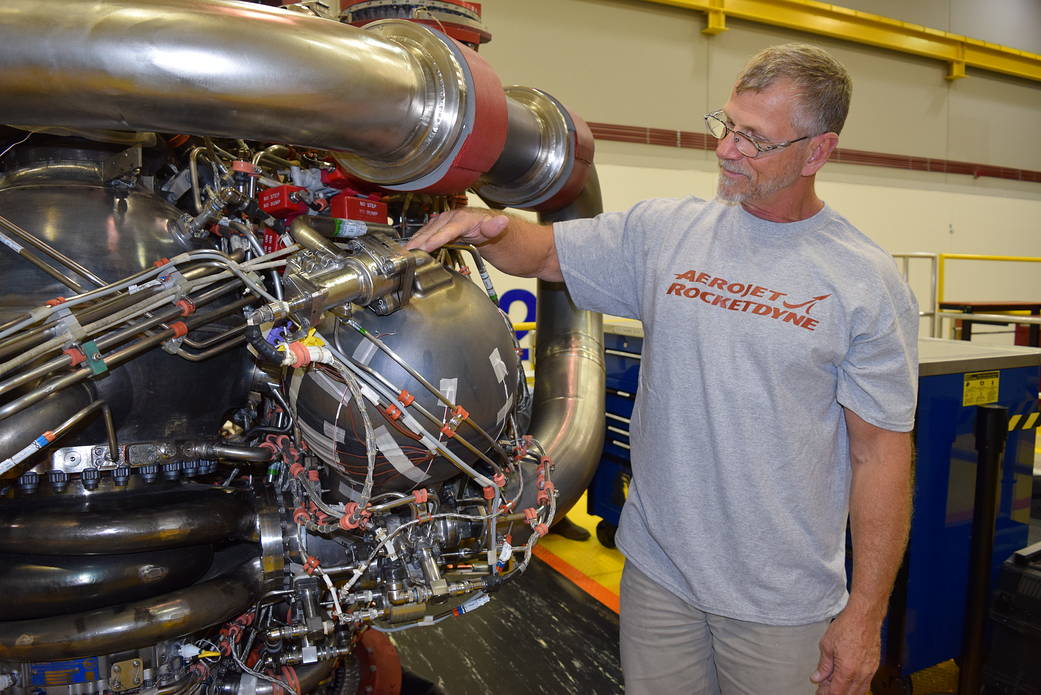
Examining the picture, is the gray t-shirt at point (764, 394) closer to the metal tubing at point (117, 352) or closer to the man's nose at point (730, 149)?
the man's nose at point (730, 149)

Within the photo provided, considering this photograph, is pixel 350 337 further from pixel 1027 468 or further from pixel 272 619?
pixel 1027 468

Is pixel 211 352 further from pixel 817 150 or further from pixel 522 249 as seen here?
pixel 817 150

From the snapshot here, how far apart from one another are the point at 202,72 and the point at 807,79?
3.28 feet

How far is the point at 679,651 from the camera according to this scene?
1521 millimetres

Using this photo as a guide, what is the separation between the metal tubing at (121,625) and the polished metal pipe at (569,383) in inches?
31.5

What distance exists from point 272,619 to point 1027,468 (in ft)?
7.65

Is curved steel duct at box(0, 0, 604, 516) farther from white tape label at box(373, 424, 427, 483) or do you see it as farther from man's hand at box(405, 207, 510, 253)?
white tape label at box(373, 424, 427, 483)

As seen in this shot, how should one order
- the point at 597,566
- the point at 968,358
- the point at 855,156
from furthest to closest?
the point at 855,156, the point at 597,566, the point at 968,358

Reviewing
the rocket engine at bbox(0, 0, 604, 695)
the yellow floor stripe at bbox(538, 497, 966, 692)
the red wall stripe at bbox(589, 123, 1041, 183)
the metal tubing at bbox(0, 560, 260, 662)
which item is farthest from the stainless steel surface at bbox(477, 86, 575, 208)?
the red wall stripe at bbox(589, 123, 1041, 183)

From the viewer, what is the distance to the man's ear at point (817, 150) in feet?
4.56

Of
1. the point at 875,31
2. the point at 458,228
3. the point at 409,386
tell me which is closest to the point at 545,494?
the point at 409,386

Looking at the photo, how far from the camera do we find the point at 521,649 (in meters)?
2.37

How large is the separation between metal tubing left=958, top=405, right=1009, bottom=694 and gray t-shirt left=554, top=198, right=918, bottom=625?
105 centimetres

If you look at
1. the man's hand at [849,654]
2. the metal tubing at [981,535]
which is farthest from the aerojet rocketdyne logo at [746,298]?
the metal tubing at [981,535]
